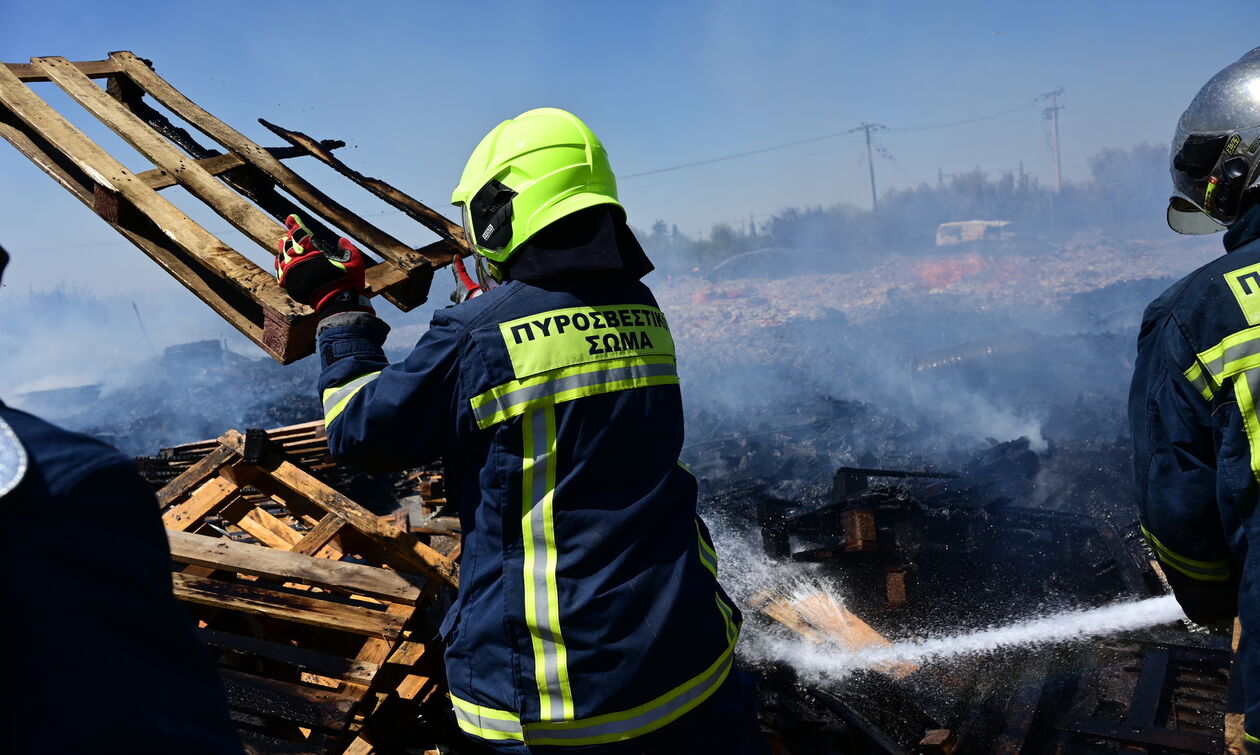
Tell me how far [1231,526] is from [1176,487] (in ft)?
0.47

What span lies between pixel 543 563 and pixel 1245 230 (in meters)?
1.86

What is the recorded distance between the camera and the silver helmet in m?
1.90

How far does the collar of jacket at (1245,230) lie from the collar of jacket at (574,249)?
1.46 metres

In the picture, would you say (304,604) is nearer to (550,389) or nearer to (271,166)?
(550,389)

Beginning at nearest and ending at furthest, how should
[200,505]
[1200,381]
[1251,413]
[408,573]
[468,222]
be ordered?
[1251,413] → [1200,381] → [468,222] → [408,573] → [200,505]

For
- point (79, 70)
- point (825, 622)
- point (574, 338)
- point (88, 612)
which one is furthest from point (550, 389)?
point (825, 622)

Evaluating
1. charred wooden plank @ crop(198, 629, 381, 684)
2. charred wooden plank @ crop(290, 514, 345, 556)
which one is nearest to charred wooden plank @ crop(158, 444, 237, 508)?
charred wooden plank @ crop(290, 514, 345, 556)

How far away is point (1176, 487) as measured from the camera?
74.6 inches

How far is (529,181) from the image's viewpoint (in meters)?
2.04

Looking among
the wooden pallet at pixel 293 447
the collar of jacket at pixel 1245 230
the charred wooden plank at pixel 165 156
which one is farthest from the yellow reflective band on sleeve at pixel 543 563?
the wooden pallet at pixel 293 447

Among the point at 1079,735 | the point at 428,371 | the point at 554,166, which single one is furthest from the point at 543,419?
the point at 1079,735

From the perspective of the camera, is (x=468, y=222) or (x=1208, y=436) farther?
(x=468, y=222)

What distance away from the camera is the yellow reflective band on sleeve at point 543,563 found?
6.13 feet

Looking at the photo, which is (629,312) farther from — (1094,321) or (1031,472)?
(1094,321)
